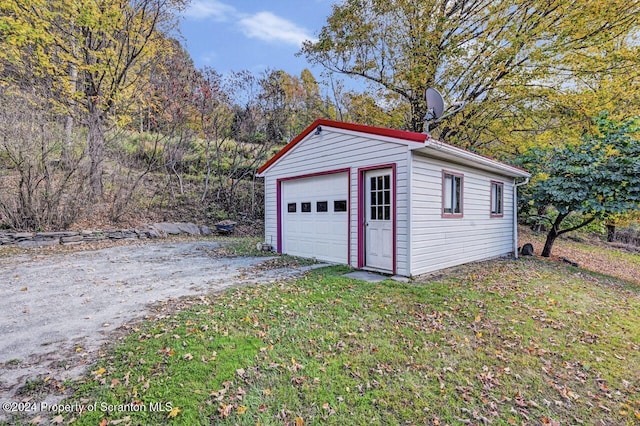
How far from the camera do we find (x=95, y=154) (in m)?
9.84

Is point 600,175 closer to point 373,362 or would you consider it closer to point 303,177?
point 303,177

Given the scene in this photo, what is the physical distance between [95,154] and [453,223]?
35.5 ft

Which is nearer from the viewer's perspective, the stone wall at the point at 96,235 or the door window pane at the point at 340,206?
the door window pane at the point at 340,206

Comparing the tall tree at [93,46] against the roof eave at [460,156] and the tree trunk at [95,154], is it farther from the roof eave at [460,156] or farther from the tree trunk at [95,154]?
the roof eave at [460,156]

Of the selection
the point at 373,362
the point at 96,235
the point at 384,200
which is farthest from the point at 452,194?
the point at 96,235

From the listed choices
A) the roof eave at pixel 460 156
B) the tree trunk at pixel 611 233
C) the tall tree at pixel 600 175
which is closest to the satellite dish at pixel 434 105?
the roof eave at pixel 460 156

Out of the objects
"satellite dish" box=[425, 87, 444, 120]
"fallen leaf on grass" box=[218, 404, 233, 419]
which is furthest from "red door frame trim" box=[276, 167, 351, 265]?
"fallen leaf on grass" box=[218, 404, 233, 419]

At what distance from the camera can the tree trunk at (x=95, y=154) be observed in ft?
32.1

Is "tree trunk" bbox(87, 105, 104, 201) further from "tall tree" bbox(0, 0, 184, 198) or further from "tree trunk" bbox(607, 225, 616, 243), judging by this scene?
"tree trunk" bbox(607, 225, 616, 243)

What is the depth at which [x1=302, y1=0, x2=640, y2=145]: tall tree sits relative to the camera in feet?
31.0

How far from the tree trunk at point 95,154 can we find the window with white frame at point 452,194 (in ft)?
34.1

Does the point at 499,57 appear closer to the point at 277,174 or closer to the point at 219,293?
the point at 277,174

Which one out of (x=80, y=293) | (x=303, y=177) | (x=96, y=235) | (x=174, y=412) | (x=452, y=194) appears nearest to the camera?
(x=174, y=412)

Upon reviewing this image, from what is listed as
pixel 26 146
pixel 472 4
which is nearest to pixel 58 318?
pixel 26 146
